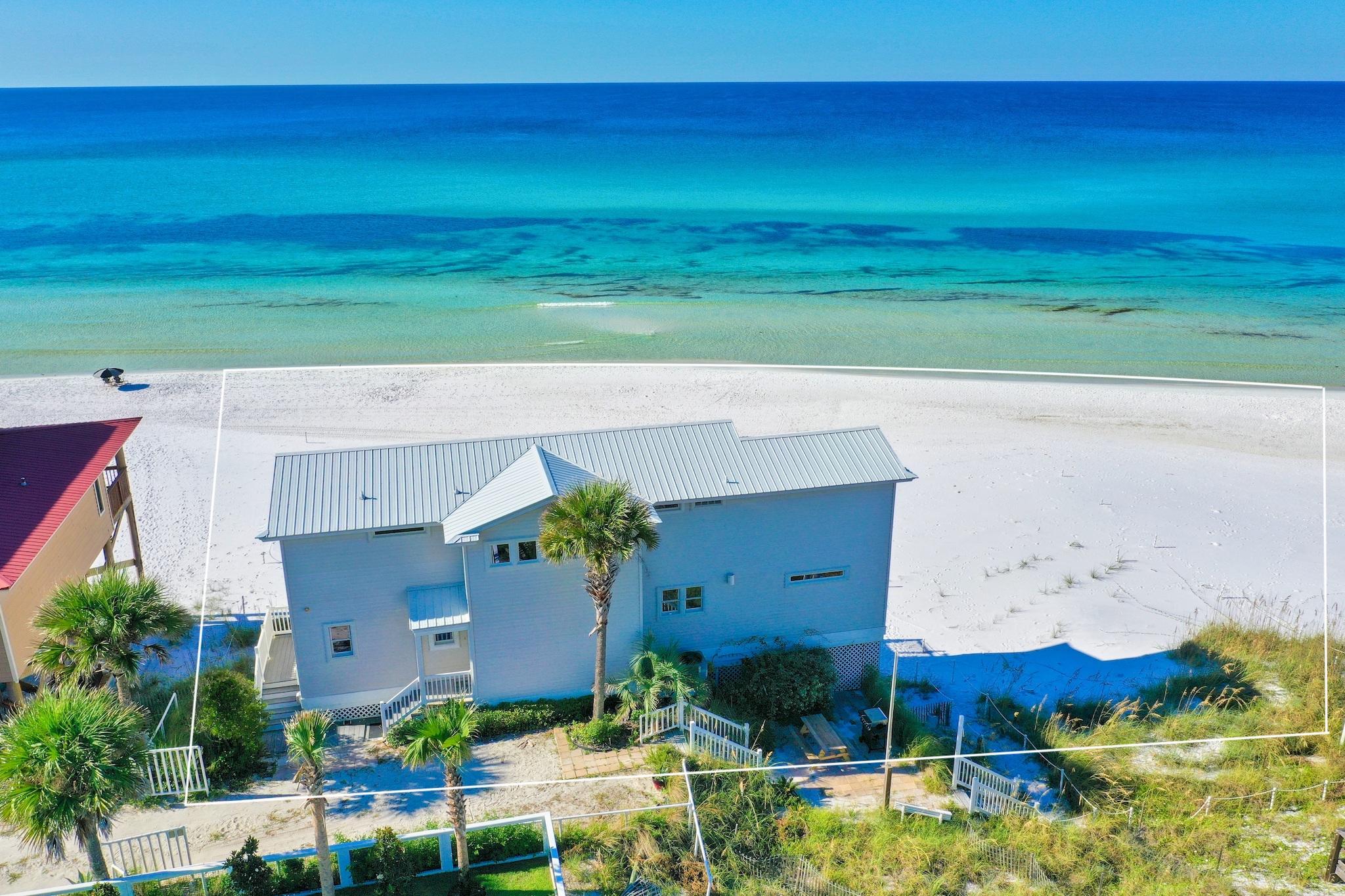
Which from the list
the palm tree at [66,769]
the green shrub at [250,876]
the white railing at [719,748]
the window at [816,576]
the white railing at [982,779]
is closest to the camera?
the palm tree at [66,769]

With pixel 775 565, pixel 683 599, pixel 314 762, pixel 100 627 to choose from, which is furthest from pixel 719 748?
pixel 100 627

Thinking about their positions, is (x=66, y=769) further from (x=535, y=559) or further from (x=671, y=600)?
(x=671, y=600)

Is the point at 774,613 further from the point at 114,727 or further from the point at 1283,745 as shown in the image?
the point at 114,727

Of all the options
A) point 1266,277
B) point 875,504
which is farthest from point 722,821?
point 1266,277

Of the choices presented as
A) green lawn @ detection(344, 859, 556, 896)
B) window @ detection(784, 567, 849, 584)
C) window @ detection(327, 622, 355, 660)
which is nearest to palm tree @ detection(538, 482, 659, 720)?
window @ detection(784, 567, 849, 584)

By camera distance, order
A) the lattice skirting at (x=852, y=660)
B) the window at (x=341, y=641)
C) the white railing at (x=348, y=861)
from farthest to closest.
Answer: the lattice skirting at (x=852, y=660), the window at (x=341, y=641), the white railing at (x=348, y=861)

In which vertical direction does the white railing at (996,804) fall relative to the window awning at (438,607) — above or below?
below

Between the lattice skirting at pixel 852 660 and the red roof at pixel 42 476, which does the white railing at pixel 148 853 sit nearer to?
the red roof at pixel 42 476

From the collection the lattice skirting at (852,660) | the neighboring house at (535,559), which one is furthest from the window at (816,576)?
the lattice skirting at (852,660)
